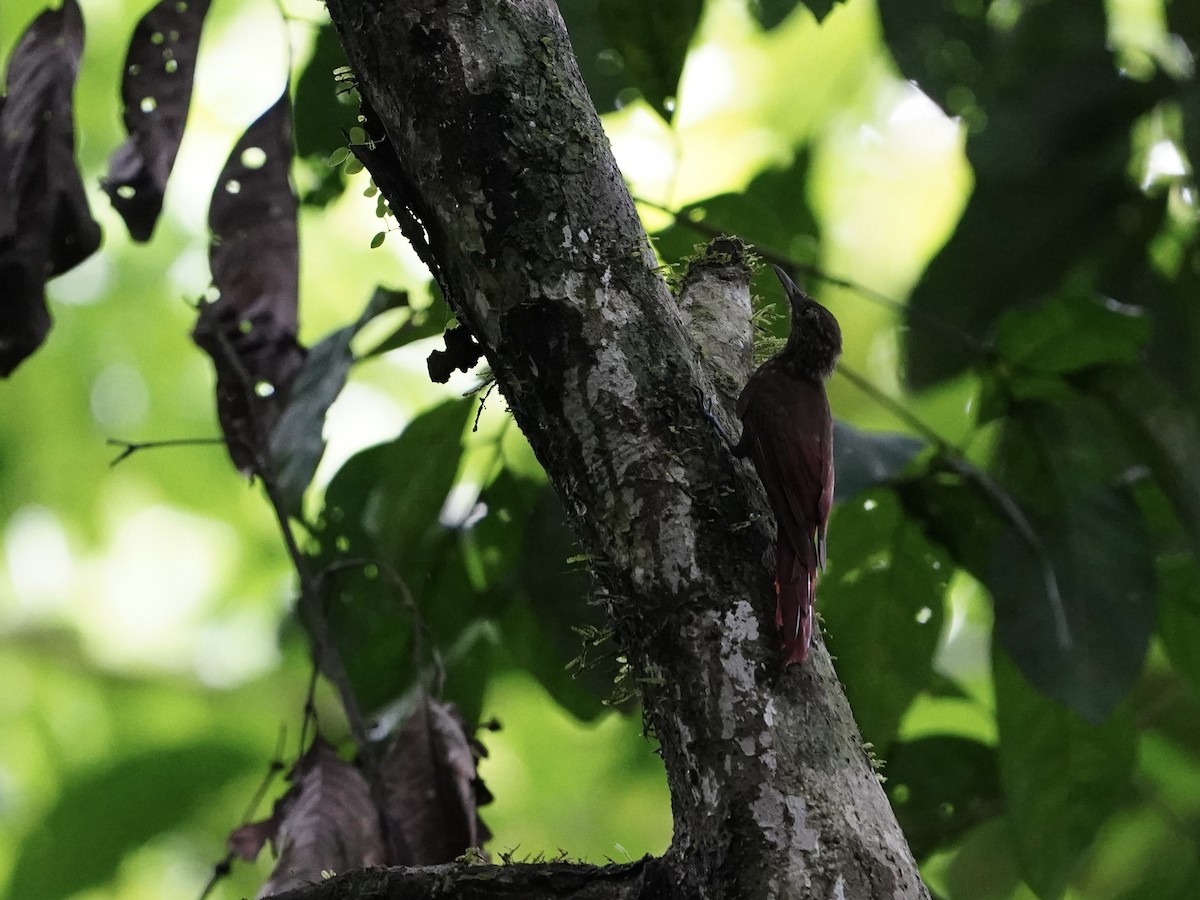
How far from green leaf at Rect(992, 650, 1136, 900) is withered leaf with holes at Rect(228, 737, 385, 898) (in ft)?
3.96

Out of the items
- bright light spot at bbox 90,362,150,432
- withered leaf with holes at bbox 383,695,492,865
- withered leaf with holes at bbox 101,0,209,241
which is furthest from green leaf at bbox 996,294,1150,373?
bright light spot at bbox 90,362,150,432

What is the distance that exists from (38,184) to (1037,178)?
2340 mm

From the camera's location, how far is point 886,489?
2.35m

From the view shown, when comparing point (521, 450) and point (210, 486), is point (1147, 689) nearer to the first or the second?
point (521, 450)

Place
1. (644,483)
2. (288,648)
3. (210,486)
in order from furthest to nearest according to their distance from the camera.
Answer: (210,486) → (288,648) → (644,483)

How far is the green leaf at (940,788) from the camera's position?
7.98ft

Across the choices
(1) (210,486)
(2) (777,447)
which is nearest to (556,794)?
(1) (210,486)

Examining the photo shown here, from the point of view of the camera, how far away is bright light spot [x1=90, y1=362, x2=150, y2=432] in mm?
5715

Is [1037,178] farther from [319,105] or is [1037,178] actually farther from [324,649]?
[324,649]

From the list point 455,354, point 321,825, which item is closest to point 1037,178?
point 455,354

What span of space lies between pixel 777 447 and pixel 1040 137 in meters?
1.86

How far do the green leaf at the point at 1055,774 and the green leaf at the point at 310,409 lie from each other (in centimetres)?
140

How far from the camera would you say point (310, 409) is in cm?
211

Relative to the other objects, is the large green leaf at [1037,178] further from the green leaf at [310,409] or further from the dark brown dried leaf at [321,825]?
the dark brown dried leaf at [321,825]
